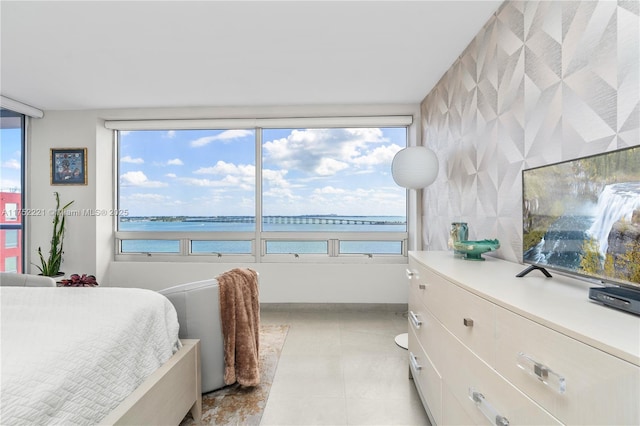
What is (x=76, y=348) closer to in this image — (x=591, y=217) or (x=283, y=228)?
(x=591, y=217)

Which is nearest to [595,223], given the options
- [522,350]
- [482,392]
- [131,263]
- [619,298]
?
[619,298]

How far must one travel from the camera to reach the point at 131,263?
3.95 meters

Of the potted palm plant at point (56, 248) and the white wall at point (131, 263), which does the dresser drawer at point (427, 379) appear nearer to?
the white wall at point (131, 263)

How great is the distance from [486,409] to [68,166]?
486 centimetres

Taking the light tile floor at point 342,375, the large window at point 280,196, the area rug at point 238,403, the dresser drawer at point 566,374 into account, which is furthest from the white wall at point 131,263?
the dresser drawer at point 566,374

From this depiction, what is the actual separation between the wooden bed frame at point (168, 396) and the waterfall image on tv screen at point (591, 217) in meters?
1.70

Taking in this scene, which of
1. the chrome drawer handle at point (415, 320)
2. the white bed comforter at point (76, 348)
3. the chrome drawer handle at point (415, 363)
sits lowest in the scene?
the chrome drawer handle at point (415, 363)

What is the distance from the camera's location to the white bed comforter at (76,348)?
37.4 inches

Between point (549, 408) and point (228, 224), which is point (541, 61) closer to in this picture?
point (549, 408)

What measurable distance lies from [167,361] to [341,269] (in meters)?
2.47

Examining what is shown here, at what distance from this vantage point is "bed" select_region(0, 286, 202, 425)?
969 mm

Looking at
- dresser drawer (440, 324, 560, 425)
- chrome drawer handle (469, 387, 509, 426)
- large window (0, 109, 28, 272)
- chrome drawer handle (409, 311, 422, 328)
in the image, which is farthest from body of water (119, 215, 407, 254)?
chrome drawer handle (469, 387, 509, 426)

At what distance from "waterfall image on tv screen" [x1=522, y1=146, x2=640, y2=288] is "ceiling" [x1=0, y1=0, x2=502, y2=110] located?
1385 mm

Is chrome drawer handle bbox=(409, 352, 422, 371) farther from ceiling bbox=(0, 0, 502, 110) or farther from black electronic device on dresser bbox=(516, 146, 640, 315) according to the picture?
ceiling bbox=(0, 0, 502, 110)
